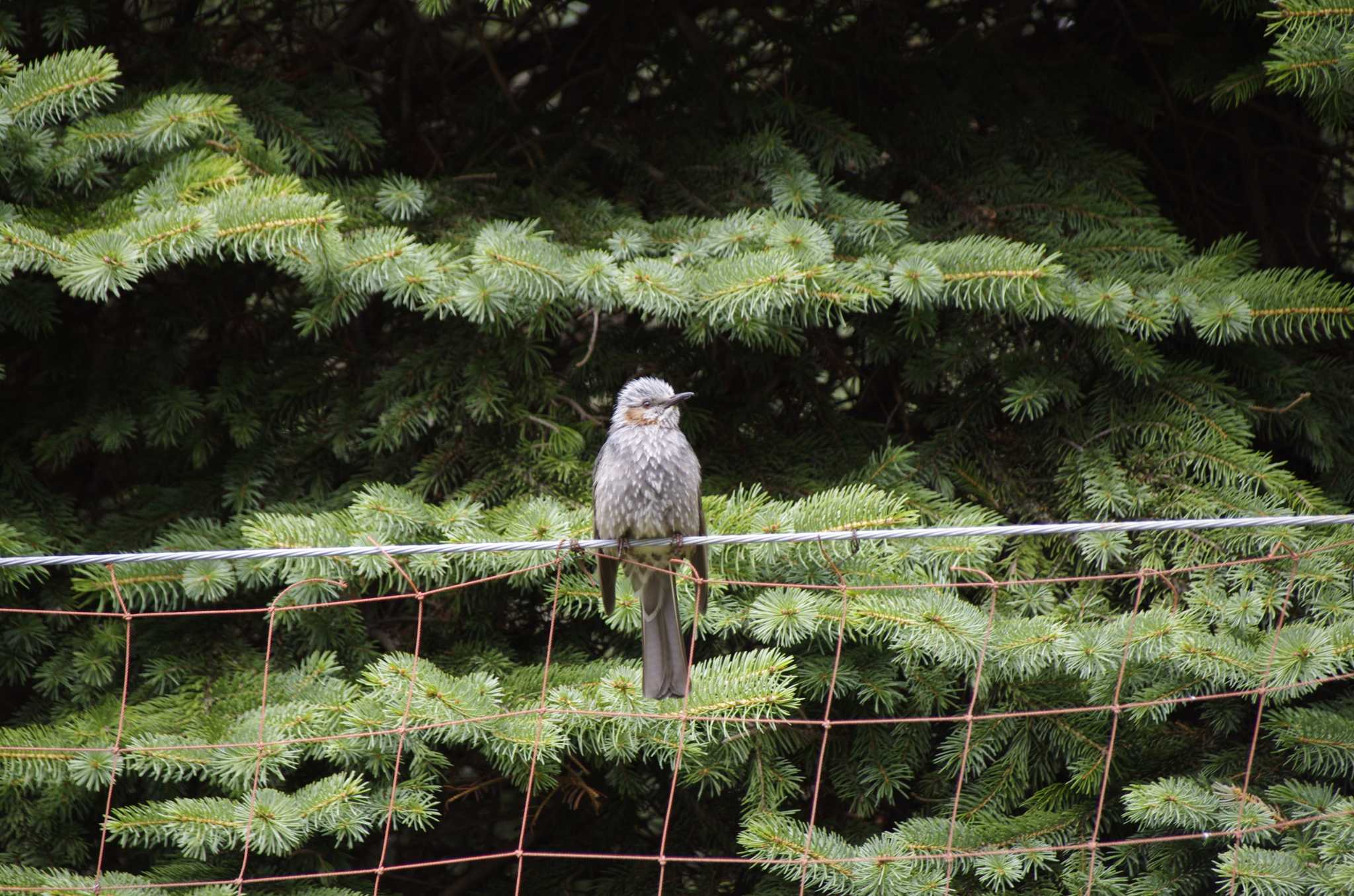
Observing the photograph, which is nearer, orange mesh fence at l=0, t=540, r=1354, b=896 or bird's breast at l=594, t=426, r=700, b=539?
orange mesh fence at l=0, t=540, r=1354, b=896

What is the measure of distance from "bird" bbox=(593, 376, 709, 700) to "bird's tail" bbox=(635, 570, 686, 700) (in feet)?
0.11

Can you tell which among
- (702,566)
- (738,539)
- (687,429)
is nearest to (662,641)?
(702,566)

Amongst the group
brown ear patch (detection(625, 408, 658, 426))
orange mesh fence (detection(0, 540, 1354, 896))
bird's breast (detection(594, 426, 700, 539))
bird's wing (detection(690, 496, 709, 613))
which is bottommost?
orange mesh fence (detection(0, 540, 1354, 896))

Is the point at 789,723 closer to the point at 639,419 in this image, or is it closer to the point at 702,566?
the point at 702,566

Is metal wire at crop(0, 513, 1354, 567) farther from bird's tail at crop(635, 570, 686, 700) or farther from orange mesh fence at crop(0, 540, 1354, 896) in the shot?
bird's tail at crop(635, 570, 686, 700)

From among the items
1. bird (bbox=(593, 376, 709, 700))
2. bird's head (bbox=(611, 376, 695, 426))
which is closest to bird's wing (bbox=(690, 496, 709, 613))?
bird (bbox=(593, 376, 709, 700))

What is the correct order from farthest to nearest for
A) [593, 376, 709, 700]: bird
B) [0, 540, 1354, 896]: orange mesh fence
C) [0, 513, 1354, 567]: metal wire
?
[593, 376, 709, 700]: bird
[0, 540, 1354, 896]: orange mesh fence
[0, 513, 1354, 567]: metal wire

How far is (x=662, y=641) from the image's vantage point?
10.4 ft

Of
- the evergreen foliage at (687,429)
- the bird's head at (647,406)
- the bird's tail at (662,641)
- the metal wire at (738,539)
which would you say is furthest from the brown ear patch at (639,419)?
the metal wire at (738,539)

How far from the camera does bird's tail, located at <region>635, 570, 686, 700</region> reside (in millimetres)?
3039

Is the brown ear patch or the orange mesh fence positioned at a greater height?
the brown ear patch

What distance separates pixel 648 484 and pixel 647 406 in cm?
24

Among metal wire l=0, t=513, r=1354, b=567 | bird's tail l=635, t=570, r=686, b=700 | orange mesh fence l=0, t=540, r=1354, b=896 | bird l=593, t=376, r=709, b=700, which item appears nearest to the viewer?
metal wire l=0, t=513, r=1354, b=567

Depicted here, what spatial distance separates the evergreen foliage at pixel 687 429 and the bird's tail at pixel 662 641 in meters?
0.08
